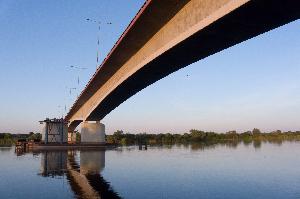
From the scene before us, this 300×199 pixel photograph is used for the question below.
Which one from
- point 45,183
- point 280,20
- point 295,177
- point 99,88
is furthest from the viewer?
point 99,88

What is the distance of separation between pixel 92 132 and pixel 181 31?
54.4m

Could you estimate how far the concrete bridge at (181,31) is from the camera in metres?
14.6

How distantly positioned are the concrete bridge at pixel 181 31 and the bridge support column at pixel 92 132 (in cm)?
3560

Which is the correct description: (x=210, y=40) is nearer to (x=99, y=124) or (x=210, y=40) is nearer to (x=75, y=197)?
(x=75, y=197)

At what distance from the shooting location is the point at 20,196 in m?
22.0

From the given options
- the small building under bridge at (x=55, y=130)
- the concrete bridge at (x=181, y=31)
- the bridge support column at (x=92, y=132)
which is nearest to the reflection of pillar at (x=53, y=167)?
the concrete bridge at (x=181, y=31)

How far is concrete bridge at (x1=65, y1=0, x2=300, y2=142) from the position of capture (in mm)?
14570

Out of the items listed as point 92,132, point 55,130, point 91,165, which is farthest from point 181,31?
point 55,130

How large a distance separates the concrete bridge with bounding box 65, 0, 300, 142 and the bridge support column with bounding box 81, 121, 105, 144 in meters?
35.6

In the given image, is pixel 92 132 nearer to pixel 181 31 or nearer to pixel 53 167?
pixel 53 167

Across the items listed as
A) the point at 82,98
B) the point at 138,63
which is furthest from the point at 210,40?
the point at 82,98

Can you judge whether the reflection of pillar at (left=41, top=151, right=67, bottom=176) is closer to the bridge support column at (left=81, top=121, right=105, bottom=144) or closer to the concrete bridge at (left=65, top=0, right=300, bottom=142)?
the concrete bridge at (left=65, top=0, right=300, bottom=142)

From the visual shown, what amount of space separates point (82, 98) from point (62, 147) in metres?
19.4

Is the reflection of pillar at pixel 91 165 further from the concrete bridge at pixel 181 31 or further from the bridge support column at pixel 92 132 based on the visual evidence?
the bridge support column at pixel 92 132
